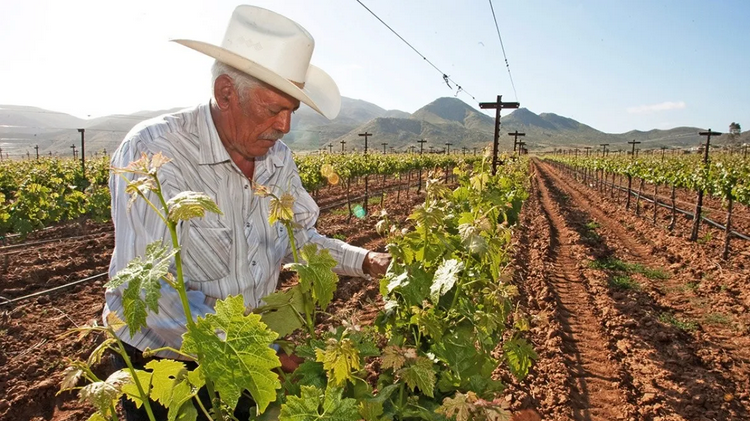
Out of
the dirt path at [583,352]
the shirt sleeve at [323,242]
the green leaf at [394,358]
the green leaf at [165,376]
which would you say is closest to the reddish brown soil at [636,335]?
the dirt path at [583,352]

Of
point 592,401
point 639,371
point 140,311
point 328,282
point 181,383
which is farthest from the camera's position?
point 639,371

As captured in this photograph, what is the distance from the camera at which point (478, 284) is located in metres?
3.11

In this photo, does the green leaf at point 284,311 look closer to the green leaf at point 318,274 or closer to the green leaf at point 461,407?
the green leaf at point 318,274

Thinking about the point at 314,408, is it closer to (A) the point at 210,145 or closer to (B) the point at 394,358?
(B) the point at 394,358

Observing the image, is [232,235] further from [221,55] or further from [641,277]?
[641,277]

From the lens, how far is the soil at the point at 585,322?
4.62 m

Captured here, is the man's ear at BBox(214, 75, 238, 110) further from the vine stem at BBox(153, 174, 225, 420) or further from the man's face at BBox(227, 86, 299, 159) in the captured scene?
the vine stem at BBox(153, 174, 225, 420)

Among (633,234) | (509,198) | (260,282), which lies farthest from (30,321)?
(633,234)

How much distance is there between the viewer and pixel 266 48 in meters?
2.03

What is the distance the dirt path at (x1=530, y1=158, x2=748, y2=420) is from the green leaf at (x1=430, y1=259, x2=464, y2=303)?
3.05 metres

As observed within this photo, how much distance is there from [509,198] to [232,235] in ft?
17.0

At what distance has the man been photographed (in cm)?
183

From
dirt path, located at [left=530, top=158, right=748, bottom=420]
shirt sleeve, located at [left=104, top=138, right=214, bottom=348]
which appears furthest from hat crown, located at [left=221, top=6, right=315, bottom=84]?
dirt path, located at [left=530, top=158, right=748, bottom=420]

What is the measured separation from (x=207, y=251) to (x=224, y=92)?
680 mm
